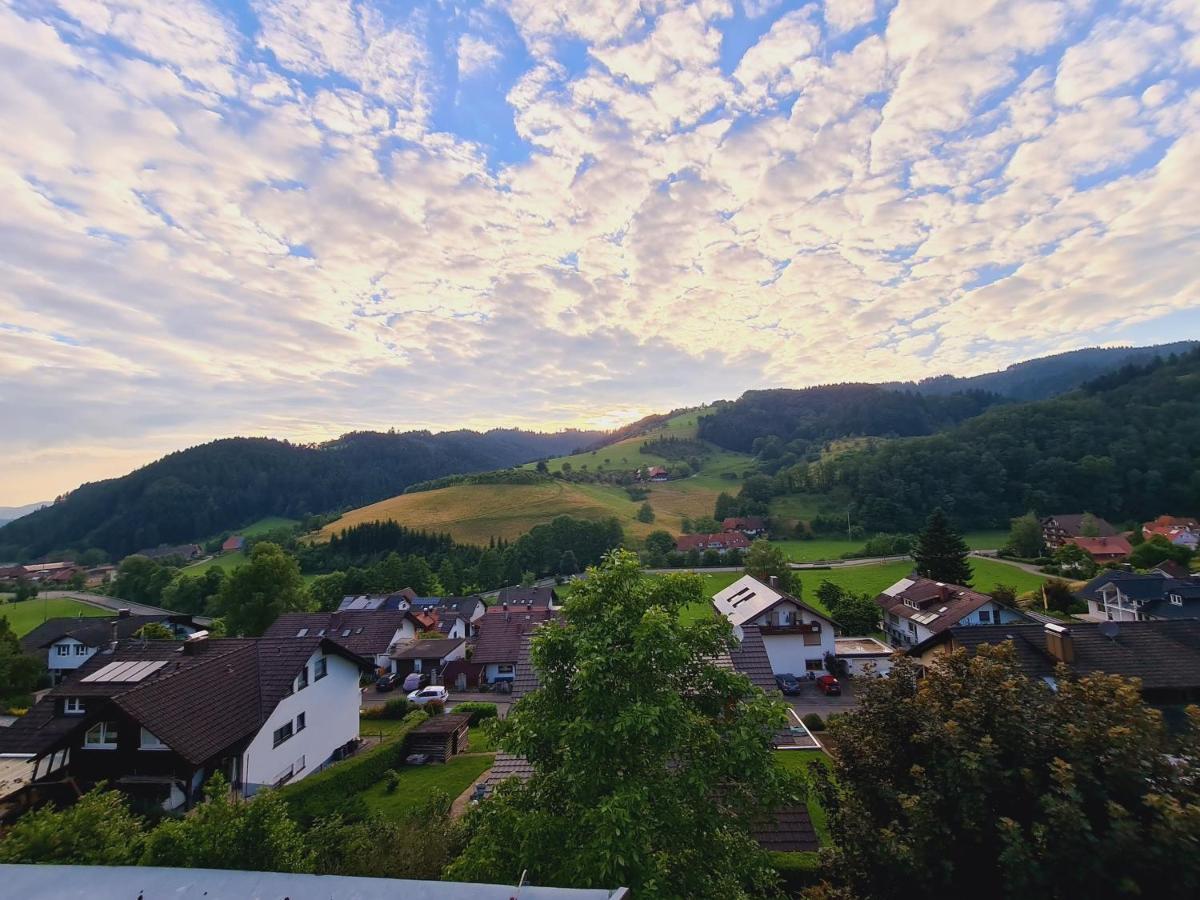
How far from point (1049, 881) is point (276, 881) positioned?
309 inches

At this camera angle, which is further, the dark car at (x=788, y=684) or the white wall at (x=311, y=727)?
the dark car at (x=788, y=684)

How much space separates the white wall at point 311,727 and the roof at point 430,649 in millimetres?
21062

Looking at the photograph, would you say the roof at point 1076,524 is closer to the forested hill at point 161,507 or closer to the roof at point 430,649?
the roof at point 430,649

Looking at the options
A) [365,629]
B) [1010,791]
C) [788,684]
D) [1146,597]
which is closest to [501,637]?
[365,629]

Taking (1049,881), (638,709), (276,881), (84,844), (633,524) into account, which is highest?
(276,881)

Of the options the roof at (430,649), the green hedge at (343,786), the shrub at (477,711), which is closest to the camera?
the green hedge at (343,786)

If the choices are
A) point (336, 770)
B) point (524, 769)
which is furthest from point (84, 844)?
point (336, 770)

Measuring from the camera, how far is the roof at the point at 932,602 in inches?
1678

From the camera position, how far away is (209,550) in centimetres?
15188

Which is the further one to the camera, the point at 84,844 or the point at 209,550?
the point at 209,550

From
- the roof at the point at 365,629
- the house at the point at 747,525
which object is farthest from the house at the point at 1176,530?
the roof at the point at 365,629

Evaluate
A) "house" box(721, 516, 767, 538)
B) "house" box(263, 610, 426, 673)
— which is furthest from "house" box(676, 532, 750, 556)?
"house" box(263, 610, 426, 673)

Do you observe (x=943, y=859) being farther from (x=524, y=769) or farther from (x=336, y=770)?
(x=336, y=770)

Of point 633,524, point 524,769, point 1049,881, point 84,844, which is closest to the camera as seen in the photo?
point 1049,881
